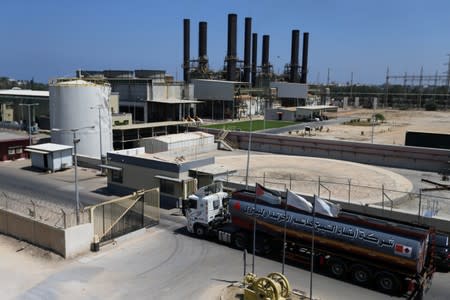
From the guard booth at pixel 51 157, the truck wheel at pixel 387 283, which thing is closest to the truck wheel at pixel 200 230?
the truck wheel at pixel 387 283

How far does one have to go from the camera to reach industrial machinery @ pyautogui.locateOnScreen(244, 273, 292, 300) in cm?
1728

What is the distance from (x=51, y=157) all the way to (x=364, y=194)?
32.1 metres

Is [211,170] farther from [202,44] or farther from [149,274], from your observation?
[202,44]

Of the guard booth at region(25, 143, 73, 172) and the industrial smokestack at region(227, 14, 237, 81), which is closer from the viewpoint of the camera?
the guard booth at region(25, 143, 73, 172)

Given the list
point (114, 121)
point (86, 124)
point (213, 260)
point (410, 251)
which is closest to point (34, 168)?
point (86, 124)

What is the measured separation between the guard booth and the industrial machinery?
1328 inches

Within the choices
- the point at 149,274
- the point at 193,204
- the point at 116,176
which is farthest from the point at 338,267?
the point at 116,176

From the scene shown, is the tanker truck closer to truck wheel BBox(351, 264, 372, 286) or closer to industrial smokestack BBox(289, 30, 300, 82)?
truck wheel BBox(351, 264, 372, 286)

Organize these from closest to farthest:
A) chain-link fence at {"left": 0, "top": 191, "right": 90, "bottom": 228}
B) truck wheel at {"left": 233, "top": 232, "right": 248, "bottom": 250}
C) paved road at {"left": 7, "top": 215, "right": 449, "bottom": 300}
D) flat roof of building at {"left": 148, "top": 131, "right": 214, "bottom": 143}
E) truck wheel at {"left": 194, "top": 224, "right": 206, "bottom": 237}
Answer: paved road at {"left": 7, "top": 215, "right": 449, "bottom": 300}
truck wheel at {"left": 233, "top": 232, "right": 248, "bottom": 250}
chain-link fence at {"left": 0, "top": 191, "right": 90, "bottom": 228}
truck wheel at {"left": 194, "top": 224, "right": 206, "bottom": 237}
flat roof of building at {"left": 148, "top": 131, "right": 214, "bottom": 143}

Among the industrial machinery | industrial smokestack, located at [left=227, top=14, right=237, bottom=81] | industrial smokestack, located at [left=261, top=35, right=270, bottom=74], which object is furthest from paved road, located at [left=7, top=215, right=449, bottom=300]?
industrial smokestack, located at [left=261, top=35, right=270, bottom=74]

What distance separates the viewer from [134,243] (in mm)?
25953

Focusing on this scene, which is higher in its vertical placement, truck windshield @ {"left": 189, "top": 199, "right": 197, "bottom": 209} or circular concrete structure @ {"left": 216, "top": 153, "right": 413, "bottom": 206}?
truck windshield @ {"left": 189, "top": 199, "right": 197, "bottom": 209}

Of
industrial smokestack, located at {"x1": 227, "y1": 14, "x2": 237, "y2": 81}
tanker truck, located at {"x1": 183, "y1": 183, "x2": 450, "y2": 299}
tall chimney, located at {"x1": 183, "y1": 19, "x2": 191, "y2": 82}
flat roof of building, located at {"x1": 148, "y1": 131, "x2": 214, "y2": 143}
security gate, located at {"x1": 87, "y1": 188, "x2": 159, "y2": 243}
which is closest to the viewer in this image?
tanker truck, located at {"x1": 183, "y1": 183, "x2": 450, "y2": 299}

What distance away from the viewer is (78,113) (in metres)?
53.2
